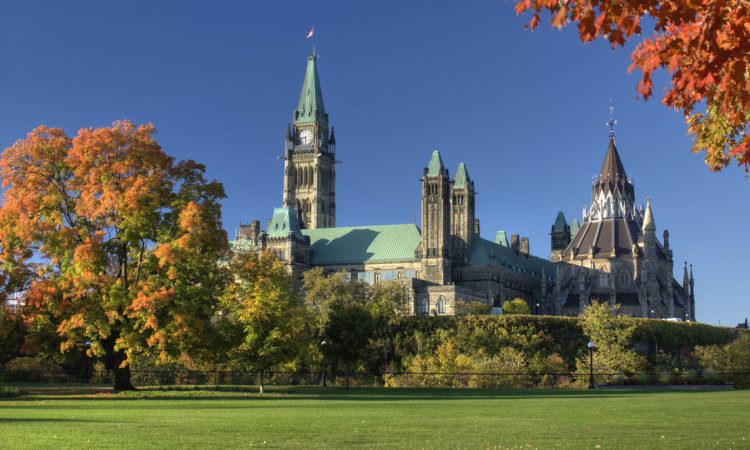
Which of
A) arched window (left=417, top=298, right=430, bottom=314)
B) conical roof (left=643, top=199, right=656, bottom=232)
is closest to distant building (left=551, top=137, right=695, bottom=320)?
conical roof (left=643, top=199, right=656, bottom=232)

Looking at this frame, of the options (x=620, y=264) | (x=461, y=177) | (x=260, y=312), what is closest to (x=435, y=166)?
(x=461, y=177)

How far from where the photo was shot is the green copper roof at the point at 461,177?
14700 centimetres

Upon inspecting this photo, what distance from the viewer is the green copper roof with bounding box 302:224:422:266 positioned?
149125mm

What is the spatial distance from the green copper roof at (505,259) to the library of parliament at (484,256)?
0.26 metres

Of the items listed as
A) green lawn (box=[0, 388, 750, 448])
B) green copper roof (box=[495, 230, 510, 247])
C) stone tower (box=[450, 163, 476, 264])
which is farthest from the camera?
green copper roof (box=[495, 230, 510, 247])

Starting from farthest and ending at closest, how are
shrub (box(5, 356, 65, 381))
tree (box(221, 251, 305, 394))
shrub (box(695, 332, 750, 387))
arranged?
shrub (box(695, 332, 750, 387)), shrub (box(5, 356, 65, 381)), tree (box(221, 251, 305, 394))

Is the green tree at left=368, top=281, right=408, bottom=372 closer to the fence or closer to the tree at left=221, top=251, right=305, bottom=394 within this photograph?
the fence

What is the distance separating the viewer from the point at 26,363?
5781 cm

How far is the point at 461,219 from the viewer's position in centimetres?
14588

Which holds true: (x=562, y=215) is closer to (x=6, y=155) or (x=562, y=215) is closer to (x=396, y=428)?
(x=6, y=155)

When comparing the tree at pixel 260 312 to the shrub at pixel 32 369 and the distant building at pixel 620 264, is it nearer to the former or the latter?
the shrub at pixel 32 369

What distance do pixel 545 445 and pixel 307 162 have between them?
549ft

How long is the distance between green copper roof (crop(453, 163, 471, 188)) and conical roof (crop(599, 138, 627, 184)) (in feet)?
79.7

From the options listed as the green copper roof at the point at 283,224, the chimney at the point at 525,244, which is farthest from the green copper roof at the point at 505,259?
the green copper roof at the point at 283,224
